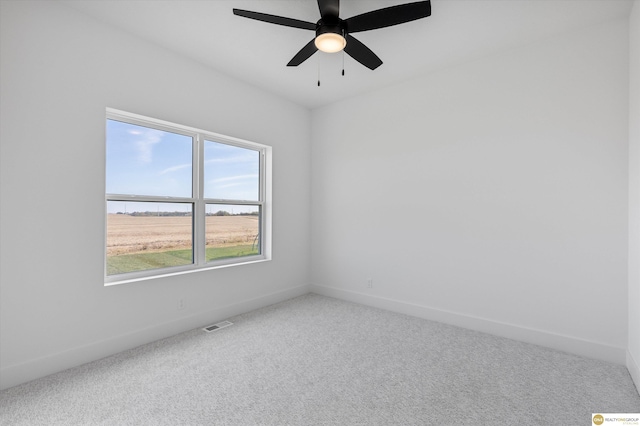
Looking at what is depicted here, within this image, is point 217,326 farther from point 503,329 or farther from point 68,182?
point 503,329

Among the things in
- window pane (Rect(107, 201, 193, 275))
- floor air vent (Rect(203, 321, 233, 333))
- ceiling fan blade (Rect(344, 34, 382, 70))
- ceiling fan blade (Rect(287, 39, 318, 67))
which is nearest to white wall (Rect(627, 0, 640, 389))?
ceiling fan blade (Rect(344, 34, 382, 70))

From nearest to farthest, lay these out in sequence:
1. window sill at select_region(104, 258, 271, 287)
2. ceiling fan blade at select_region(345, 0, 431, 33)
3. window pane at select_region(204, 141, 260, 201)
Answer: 1. ceiling fan blade at select_region(345, 0, 431, 33)
2. window sill at select_region(104, 258, 271, 287)
3. window pane at select_region(204, 141, 260, 201)

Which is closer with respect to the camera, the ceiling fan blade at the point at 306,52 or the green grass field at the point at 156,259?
the ceiling fan blade at the point at 306,52

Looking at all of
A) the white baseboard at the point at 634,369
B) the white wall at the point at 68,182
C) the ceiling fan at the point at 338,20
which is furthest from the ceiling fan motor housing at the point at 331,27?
the white baseboard at the point at 634,369

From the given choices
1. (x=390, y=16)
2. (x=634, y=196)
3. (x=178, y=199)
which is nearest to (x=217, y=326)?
(x=178, y=199)

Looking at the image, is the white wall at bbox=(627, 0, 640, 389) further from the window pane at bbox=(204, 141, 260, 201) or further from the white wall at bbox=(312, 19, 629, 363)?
the window pane at bbox=(204, 141, 260, 201)

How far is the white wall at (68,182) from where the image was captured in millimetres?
2148

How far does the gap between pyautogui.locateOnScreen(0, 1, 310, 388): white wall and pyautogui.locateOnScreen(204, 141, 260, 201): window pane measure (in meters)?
0.42

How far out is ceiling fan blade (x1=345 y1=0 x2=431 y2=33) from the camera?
1.86m

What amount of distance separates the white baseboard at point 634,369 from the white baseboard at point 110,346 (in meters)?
3.58

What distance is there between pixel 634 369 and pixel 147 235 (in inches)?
172

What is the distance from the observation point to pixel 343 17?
8.32 feet

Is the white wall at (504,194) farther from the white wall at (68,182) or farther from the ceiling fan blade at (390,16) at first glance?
the white wall at (68,182)

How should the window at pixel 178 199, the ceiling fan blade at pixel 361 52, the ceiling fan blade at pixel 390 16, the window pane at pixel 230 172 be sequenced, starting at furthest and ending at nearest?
the window pane at pixel 230 172 < the window at pixel 178 199 < the ceiling fan blade at pixel 361 52 < the ceiling fan blade at pixel 390 16
